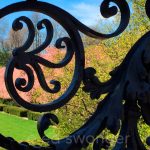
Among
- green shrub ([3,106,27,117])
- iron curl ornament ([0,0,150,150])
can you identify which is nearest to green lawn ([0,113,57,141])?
green shrub ([3,106,27,117])

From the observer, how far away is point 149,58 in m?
0.82

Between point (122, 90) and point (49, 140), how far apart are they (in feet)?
0.54

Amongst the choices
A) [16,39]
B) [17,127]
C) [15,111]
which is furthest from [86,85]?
[15,111]

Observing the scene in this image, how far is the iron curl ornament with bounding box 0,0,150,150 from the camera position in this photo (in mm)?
794

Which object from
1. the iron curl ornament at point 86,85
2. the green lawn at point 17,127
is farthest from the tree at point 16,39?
the green lawn at point 17,127

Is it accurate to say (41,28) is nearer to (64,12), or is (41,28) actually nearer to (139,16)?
(64,12)

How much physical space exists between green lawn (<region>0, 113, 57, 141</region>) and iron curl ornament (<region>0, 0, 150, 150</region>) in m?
15.7

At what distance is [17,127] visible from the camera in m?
19.3

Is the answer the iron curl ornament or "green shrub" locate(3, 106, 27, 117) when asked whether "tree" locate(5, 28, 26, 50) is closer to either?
the iron curl ornament

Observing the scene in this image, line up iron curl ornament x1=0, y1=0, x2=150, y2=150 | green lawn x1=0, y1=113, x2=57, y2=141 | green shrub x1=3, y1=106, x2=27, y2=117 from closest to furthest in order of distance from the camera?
iron curl ornament x1=0, y1=0, x2=150, y2=150 → green lawn x1=0, y1=113, x2=57, y2=141 → green shrub x1=3, y1=106, x2=27, y2=117

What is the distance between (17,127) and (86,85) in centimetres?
1880

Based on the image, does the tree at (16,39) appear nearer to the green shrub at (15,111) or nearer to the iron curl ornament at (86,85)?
the iron curl ornament at (86,85)

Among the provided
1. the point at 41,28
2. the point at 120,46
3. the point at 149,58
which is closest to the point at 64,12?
the point at 41,28

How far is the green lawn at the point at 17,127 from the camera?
1722 centimetres
